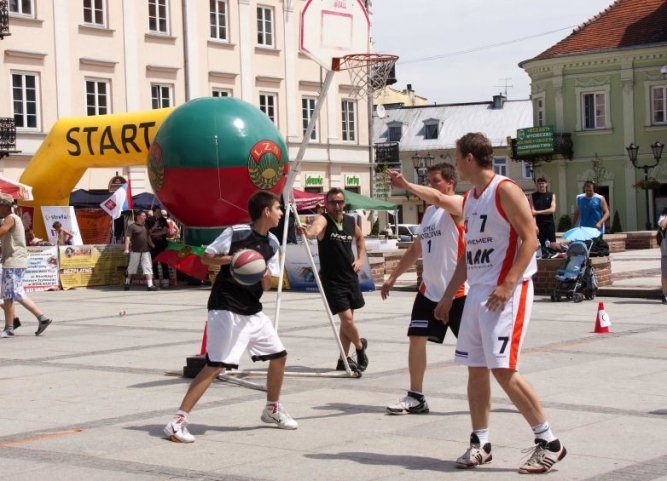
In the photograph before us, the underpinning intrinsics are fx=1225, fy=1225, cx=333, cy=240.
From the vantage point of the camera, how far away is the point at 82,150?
93.9 feet

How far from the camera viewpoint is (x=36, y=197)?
2969 centimetres

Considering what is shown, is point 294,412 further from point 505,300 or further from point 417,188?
point 505,300

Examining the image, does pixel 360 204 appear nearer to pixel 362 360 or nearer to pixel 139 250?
pixel 139 250

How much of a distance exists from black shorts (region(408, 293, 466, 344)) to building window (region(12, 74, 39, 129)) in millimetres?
32783

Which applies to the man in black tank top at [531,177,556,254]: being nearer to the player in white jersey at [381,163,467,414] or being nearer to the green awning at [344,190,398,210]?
the player in white jersey at [381,163,467,414]

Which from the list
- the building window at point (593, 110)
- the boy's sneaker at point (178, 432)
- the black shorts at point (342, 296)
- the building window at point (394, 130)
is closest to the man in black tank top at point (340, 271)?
the black shorts at point (342, 296)

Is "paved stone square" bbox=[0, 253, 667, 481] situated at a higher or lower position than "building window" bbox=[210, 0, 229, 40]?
lower

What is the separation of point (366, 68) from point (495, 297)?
5916mm

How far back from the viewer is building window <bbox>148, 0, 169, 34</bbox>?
44.9m

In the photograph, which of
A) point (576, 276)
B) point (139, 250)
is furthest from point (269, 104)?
point (576, 276)

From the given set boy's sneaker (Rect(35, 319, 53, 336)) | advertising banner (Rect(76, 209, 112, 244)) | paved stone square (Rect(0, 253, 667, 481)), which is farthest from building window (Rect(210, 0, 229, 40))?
paved stone square (Rect(0, 253, 667, 481))

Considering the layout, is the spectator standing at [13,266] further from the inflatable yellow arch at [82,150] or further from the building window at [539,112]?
the building window at [539,112]

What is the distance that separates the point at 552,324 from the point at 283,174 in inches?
252

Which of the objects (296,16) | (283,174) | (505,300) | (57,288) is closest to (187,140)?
(283,174)
